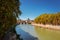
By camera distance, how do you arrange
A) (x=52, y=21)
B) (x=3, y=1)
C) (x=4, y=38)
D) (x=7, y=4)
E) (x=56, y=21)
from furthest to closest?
1. (x=52, y=21)
2. (x=56, y=21)
3. (x=4, y=38)
4. (x=7, y=4)
5. (x=3, y=1)

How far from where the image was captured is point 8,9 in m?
9.82

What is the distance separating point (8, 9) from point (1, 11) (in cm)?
96

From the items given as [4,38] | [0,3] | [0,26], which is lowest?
[4,38]

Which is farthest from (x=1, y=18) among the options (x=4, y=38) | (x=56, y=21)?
(x=56, y=21)

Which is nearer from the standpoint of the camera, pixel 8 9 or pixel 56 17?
pixel 8 9

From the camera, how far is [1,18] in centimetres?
976

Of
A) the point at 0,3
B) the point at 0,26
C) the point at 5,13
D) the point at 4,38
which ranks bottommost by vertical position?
the point at 4,38

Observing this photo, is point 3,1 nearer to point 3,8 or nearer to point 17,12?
point 3,8

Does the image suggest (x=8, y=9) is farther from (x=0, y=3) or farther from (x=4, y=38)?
(x=4, y=38)

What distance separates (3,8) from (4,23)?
147cm

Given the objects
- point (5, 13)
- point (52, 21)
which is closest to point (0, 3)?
point (5, 13)

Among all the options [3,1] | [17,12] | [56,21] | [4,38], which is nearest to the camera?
[3,1]

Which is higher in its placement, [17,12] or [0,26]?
[17,12]

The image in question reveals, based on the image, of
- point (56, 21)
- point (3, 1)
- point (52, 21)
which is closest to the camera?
point (3, 1)
